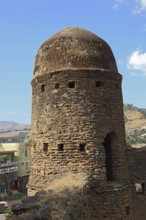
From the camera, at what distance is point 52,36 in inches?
509

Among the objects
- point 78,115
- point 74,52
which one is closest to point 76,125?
point 78,115

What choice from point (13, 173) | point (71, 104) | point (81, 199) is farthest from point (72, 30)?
point (13, 173)

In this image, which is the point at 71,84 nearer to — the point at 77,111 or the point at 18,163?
the point at 77,111

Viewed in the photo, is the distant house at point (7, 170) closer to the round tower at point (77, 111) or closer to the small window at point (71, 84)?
the round tower at point (77, 111)

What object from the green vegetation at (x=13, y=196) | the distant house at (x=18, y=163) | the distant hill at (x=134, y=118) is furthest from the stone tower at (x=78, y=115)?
the distant hill at (x=134, y=118)

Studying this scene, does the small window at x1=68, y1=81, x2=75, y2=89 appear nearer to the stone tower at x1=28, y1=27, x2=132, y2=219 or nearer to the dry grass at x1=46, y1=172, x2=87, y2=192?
the stone tower at x1=28, y1=27, x2=132, y2=219

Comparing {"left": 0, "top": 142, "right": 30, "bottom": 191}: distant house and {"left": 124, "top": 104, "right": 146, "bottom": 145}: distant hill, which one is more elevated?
{"left": 124, "top": 104, "right": 146, "bottom": 145}: distant hill

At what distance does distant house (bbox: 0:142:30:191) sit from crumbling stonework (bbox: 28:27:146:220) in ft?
116

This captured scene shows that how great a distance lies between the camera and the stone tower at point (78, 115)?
11.4 metres

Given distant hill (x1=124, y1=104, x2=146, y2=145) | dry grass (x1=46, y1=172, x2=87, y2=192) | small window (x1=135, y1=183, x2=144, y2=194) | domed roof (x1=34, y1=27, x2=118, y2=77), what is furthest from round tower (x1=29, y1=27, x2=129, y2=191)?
distant hill (x1=124, y1=104, x2=146, y2=145)

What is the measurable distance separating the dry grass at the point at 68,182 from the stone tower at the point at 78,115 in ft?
0.66

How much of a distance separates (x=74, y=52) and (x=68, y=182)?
462 centimetres

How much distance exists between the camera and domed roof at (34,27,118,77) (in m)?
12.0

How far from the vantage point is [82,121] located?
11.5 m
